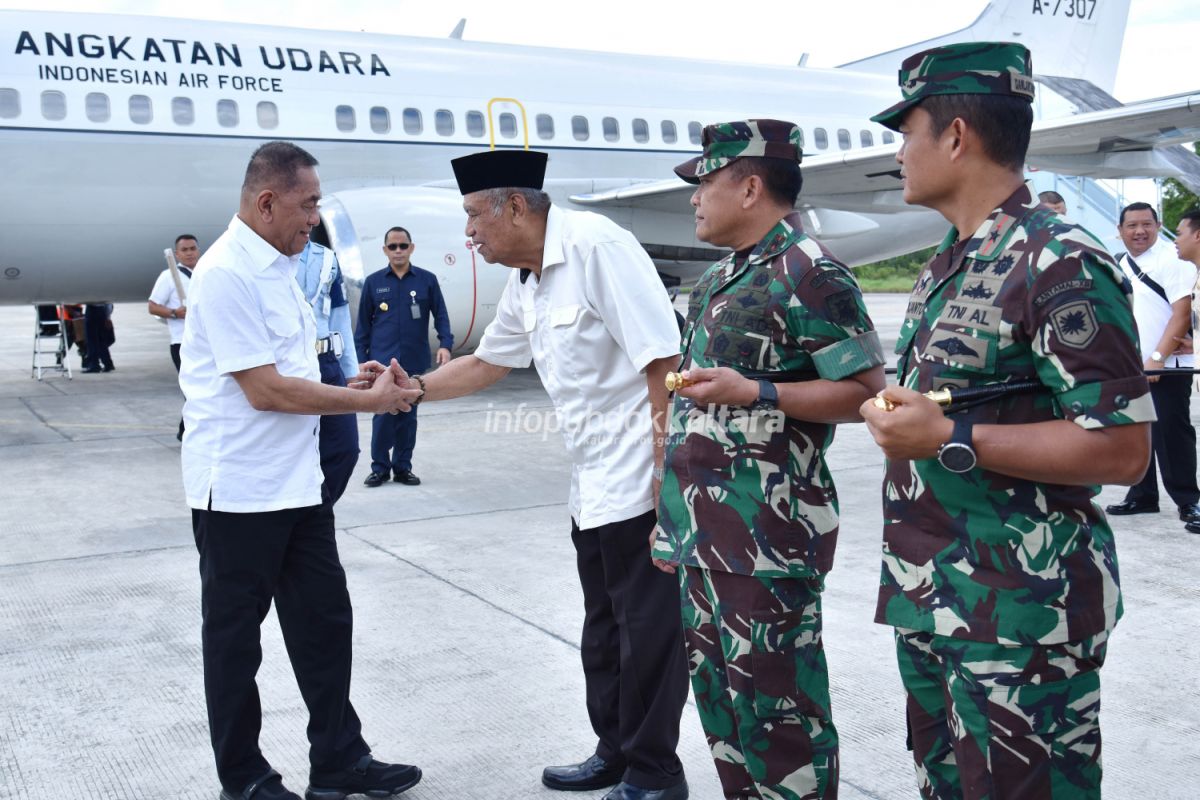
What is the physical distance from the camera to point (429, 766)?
338cm

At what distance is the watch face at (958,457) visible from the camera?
5.63 feet

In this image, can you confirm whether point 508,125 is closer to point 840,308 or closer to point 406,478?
point 406,478

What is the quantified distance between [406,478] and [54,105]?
536 centimetres

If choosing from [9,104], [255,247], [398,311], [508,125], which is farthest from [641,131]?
[255,247]

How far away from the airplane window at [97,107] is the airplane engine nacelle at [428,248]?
6.94 ft

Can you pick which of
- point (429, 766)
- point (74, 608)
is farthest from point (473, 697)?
point (74, 608)

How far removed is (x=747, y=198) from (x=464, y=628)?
2611 millimetres

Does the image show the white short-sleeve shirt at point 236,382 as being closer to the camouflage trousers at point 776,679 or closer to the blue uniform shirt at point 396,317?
the camouflage trousers at point 776,679

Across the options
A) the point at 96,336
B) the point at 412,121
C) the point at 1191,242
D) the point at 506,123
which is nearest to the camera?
the point at 1191,242

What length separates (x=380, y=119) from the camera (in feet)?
38.3

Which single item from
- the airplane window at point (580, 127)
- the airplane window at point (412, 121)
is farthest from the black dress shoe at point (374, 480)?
the airplane window at point (580, 127)

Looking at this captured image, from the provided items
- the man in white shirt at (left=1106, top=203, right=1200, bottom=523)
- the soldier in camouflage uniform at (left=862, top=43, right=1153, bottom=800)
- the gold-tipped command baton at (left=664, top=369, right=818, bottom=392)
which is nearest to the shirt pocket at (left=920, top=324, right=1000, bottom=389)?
the soldier in camouflage uniform at (left=862, top=43, right=1153, bottom=800)

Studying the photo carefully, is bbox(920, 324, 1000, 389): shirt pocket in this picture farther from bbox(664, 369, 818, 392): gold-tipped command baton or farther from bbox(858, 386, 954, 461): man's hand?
bbox(664, 369, 818, 392): gold-tipped command baton

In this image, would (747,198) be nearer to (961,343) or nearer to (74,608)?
(961,343)
